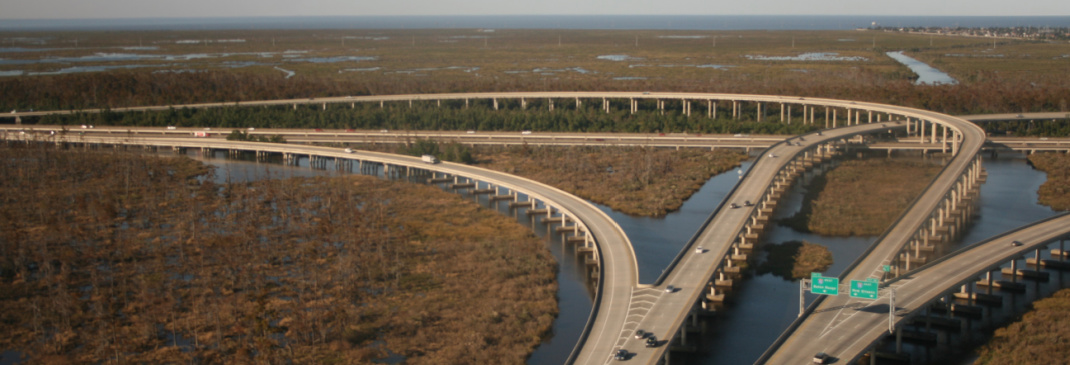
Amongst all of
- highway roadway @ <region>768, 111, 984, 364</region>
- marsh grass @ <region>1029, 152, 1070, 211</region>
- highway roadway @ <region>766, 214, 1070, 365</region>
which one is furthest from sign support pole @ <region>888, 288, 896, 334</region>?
marsh grass @ <region>1029, 152, 1070, 211</region>

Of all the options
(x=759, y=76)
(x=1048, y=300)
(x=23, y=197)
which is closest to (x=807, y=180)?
(x=1048, y=300)

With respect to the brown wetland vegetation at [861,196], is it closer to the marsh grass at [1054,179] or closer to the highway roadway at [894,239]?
the highway roadway at [894,239]

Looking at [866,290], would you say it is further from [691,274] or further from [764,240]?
[764,240]

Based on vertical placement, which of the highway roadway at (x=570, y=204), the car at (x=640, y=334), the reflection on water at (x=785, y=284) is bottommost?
the reflection on water at (x=785, y=284)

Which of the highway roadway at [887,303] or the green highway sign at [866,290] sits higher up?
the green highway sign at [866,290]

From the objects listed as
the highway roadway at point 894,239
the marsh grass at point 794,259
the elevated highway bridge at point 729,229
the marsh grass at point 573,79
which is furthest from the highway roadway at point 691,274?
the marsh grass at point 573,79

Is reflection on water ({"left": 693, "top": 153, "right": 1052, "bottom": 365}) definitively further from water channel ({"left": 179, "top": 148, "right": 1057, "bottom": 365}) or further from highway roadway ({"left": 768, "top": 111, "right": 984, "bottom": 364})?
highway roadway ({"left": 768, "top": 111, "right": 984, "bottom": 364})

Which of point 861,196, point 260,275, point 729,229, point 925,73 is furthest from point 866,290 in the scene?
point 925,73
